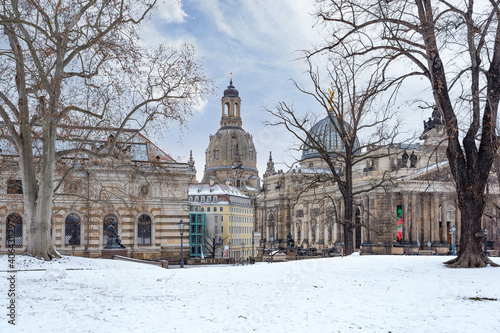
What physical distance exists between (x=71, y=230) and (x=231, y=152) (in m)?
125

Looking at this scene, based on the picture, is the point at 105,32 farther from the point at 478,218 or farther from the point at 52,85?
the point at 478,218

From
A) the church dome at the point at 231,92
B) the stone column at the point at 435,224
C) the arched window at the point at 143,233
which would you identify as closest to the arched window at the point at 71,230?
the arched window at the point at 143,233

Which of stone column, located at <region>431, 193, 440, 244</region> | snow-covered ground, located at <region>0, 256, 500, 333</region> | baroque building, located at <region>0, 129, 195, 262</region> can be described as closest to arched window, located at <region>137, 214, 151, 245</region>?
baroque building, located at <region>0, 129, 195, 262</region>

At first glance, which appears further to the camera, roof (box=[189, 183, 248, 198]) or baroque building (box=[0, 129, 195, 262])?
roof (box=[189, 183, 248, 198])

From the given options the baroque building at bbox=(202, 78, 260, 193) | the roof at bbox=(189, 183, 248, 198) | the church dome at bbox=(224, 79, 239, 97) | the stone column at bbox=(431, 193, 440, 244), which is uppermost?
the church dome at bbox=(224, 79, 239, 97)

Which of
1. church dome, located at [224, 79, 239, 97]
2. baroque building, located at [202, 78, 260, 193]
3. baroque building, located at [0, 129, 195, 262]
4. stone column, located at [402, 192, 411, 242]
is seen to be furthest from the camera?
church dome, located at [224, 79, 239, 97]

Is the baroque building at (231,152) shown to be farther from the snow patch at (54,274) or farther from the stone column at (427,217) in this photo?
the snow patch at (54,274)

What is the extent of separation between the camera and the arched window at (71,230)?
4194 cm

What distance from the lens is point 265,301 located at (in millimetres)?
11922

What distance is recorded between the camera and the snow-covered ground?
9523 millimetres

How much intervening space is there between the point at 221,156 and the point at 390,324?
15785 cm

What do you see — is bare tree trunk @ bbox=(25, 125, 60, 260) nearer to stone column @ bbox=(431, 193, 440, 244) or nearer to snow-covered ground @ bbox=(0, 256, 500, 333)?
snow-covered ground @ bbox=(0, 256, 500, 333)

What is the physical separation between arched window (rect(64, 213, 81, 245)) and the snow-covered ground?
83.3ft

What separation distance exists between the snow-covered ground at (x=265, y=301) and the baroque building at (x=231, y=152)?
141194 millimetres
